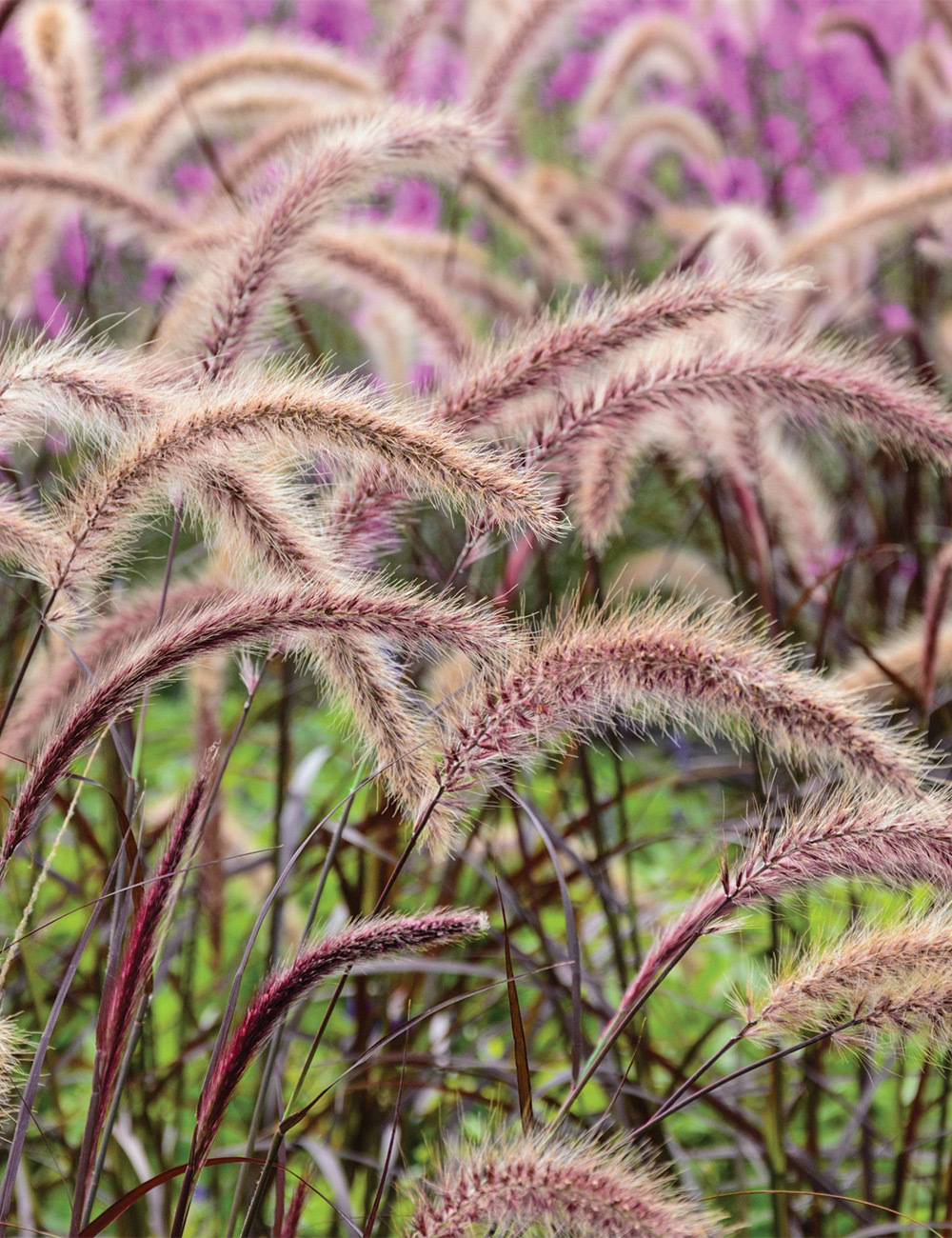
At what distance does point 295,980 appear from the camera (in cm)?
96

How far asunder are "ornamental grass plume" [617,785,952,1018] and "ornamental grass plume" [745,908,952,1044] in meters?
0.06

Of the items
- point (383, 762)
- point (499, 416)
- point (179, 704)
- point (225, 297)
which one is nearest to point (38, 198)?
point (225, 297)

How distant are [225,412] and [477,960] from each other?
5.59 ft

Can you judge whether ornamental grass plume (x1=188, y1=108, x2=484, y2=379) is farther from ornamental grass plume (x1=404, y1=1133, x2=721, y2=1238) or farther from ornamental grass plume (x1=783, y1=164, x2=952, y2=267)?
ornamental grass plume (x1=783, y1=164, x2=952, y2=267)

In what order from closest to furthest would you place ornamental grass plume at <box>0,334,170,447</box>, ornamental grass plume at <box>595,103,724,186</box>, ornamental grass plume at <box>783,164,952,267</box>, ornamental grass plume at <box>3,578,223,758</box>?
ornamental grass plume at <box>0,334,170,447</box>, ornamental grass plume at <box>3,578,223,758</box>, ornamental grass plume at <box>783,164,952,267</box>, ornamental grass plume at <box>595,103,724,186</box>

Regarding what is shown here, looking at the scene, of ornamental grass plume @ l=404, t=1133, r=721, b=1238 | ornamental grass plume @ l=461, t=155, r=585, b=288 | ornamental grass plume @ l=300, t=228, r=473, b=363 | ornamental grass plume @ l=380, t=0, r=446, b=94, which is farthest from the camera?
ornamental grass plume @ l=380, t=0, r=446, b=94

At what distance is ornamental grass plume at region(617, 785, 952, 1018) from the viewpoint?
1020 millimetres

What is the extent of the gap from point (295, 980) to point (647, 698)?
1.22ft

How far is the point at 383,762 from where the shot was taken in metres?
1.13

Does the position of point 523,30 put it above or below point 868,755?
above

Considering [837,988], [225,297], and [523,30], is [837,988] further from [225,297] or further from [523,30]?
[523,30]

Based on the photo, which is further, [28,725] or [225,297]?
[28,725]

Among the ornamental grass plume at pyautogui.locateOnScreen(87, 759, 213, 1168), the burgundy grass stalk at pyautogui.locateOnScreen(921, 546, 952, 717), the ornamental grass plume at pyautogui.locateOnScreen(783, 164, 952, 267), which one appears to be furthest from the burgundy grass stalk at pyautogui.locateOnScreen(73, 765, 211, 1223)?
the ornamental grass plume at pyautogui.locateOnScreen(783, 164, 952, 267)

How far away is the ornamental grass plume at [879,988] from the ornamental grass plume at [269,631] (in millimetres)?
363
